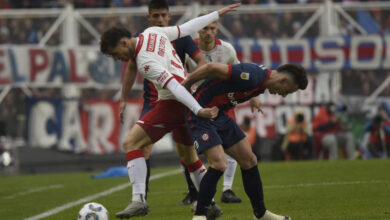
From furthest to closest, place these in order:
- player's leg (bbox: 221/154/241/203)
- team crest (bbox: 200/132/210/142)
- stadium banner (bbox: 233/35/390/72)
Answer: stadium banner (bbox: 233/35/390/72) < player's leg (bbox: 221/154/241/203) < team crest (bbox: 200/132/210/142)

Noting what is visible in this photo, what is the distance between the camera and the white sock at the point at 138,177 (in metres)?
7.80

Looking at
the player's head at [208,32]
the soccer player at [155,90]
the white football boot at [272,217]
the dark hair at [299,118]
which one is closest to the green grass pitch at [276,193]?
the white football boot at [272,217]

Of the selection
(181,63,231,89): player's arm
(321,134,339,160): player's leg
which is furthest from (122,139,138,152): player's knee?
(321,134,339,160): player's leg

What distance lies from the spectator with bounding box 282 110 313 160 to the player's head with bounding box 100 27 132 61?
1180cm

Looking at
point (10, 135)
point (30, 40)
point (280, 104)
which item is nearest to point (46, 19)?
point (30, 40)

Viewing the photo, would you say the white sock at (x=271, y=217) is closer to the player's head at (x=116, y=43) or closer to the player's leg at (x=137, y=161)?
the player's leg at (x=137, y=161)

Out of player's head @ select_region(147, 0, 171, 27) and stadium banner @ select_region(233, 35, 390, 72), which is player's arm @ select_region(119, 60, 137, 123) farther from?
stadium banner @ select_region(233, 35, 390, 72)

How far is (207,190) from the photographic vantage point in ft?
23.4

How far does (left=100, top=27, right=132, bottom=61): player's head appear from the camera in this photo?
741cm

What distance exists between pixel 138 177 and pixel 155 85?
36.4 inches

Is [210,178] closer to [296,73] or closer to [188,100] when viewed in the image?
[188,100]

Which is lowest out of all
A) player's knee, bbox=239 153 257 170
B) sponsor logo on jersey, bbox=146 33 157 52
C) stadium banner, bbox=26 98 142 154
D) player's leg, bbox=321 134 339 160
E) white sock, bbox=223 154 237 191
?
player's leg, bbox=321 134 339 160

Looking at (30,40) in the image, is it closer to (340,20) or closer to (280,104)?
(280,104)

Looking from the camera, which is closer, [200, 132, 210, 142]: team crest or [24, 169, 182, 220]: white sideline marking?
[200, 132, 210, 142]: team crest
